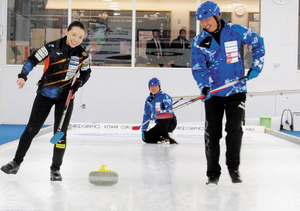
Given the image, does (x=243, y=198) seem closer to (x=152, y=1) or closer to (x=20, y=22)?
(x=152, y=1)

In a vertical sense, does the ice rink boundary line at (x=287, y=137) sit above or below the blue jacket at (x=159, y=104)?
below

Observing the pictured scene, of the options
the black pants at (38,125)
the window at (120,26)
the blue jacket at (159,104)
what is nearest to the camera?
the black pants at (38,125)

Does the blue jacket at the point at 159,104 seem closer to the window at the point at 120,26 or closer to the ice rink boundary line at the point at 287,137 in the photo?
the ice rink boundary line at the point at 287,137

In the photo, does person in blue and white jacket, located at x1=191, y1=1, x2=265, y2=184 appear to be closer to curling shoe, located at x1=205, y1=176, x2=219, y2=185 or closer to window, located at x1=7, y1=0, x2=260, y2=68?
curling shoe, located at x1=205, y1=176, x2=219, y2=185

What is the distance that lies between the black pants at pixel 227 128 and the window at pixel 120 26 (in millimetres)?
6172

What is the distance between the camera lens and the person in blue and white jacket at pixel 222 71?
2645 millimetres

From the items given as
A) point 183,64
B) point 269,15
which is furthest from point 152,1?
point 269,15

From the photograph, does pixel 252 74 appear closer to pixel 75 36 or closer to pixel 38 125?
pixel 75 36

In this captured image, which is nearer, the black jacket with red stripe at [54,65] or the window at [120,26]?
the black jacket with red stripe at [54,65]

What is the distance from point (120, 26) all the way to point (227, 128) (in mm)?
6596

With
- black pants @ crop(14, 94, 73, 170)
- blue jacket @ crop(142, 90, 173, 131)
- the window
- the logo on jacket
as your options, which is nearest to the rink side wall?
the window

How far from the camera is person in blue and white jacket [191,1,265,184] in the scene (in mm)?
2645

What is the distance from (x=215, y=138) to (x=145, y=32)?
6.41 metres

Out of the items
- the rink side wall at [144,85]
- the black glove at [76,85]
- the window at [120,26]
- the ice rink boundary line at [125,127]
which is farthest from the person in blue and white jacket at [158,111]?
the window at [120,26]
